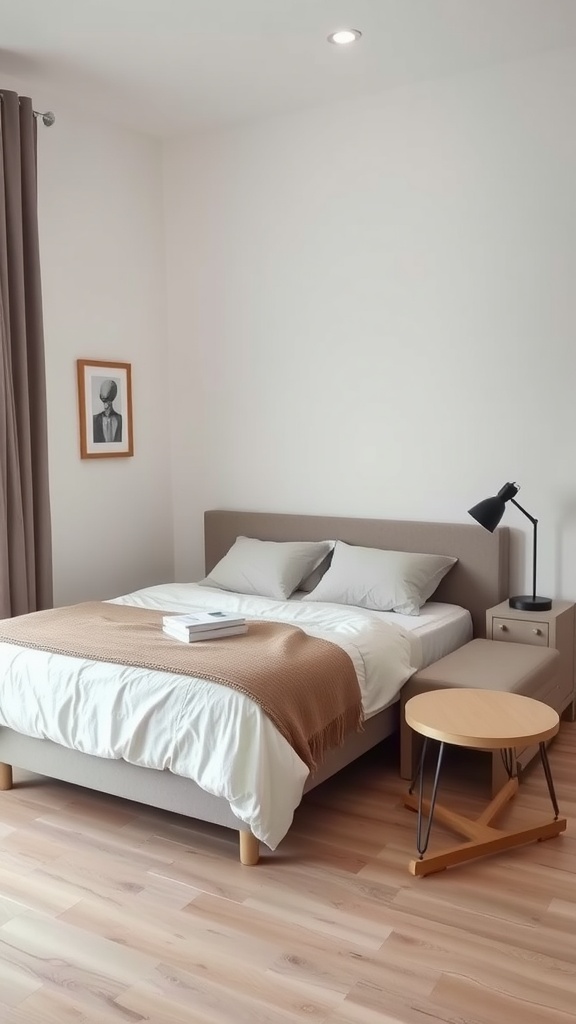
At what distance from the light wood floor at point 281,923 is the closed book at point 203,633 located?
2.02ft

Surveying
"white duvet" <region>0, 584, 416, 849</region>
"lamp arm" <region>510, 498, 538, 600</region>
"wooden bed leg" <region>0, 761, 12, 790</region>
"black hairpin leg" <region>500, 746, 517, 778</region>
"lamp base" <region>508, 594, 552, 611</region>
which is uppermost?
"lamp arm" <region>510, 498, 538, 600</region>

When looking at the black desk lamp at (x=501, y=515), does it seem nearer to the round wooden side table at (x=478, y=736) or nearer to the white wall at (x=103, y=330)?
the round wooden side table at (x=478, y=736)

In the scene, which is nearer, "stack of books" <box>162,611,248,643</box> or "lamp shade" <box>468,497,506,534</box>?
"stack of books" <box>162,611,248,643</box>

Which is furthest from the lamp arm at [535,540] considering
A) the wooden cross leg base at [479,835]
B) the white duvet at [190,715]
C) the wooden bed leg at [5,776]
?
the wooden bed leg at [5,776]

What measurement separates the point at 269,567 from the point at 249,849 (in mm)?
1711

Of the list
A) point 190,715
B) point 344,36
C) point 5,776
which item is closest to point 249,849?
point 190,715

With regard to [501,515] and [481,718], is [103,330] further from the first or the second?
[481,718]

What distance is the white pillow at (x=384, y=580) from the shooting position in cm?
380

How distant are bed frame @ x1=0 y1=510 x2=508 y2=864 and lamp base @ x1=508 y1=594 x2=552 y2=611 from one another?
153 millimetres

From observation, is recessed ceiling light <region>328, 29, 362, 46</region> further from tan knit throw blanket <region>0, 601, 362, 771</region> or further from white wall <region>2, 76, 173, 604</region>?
tan knit throw blanket <region>0, 601, 362, 771</region>

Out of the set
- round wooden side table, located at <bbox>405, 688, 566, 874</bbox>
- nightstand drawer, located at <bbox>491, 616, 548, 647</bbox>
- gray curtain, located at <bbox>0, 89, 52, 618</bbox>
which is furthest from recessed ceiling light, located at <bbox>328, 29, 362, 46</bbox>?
round wooden side table, located at <bbox>405, 688, 566, 874</bbox>

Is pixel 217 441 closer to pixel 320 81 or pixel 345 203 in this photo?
pixel 345 203

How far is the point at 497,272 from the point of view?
3.93m

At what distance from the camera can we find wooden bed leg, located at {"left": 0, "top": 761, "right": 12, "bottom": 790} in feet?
10.7
